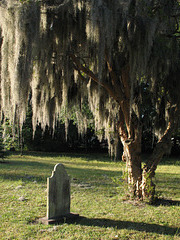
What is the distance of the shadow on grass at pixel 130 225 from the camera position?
4.04 metres

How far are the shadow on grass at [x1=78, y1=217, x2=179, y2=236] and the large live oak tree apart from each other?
3.86 feet

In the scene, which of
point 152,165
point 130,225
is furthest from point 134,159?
point 130,225

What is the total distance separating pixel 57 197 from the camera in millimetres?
4445

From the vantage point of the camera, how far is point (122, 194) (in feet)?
20.2

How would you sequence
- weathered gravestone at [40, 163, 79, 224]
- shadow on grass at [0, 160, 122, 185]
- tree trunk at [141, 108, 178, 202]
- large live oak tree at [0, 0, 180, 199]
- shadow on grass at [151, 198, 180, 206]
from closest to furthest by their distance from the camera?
weathered gravestone at [40, 163, 79, 224] < large live oak tree at [0, 0, 180, 199] < tree trunk at [141, 108, 178, 202] < shadow on grass at [151, 198, 180, 206] < shadow on grass at [0, 160, 122, 185]

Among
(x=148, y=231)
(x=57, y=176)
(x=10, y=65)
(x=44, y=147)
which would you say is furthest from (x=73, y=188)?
Answer: (x=44, y=147)

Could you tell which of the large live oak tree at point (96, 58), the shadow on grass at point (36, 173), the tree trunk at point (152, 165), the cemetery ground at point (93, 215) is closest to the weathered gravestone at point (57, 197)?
the cemetery ground at point (93, 215)

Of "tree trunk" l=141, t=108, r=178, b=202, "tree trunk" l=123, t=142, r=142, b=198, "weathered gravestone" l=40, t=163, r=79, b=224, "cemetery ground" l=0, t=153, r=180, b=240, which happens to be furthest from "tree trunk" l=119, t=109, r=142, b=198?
"weathered gravestone" l=40, t=163, r=79, b=224

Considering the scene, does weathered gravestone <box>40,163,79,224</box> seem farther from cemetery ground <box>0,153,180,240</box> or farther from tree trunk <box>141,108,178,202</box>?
tree trunk <box>141,108,178,202</box>

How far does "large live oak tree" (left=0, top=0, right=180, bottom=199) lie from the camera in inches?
180

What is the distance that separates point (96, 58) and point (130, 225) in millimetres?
3225

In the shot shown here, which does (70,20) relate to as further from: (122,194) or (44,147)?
(44,147)

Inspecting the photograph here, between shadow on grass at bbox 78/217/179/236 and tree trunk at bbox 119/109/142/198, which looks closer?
shadow on grass at bbox 78/217/179/236

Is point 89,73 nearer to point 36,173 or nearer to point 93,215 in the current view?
point 93,215
